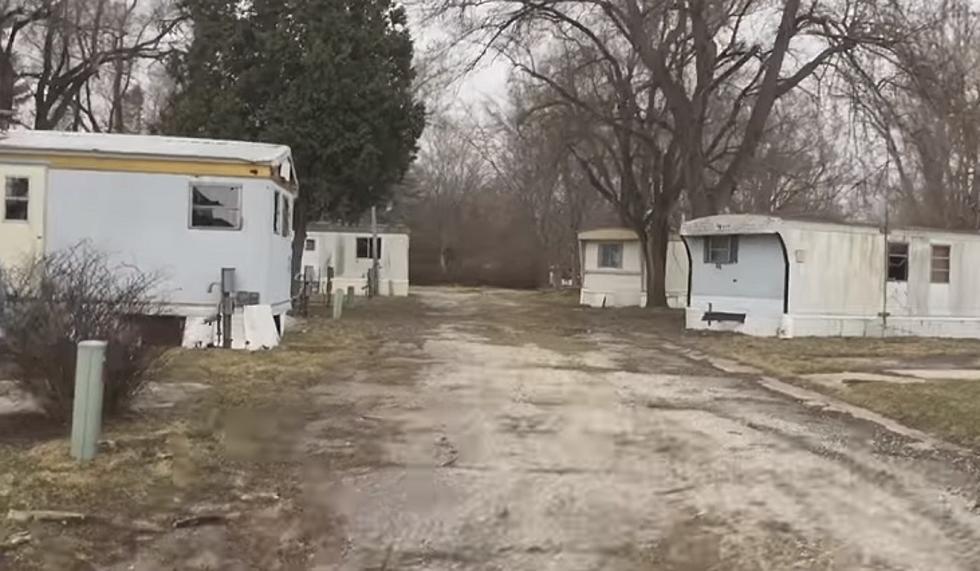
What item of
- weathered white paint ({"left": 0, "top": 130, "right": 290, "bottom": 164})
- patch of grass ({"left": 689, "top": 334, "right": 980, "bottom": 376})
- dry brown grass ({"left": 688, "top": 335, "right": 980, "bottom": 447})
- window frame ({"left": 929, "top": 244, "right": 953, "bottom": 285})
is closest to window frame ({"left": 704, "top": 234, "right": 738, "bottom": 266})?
patch of grass ({"left": 689, "top": 334, "right": 980, "bottom": 376})

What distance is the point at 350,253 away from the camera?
1554 inches

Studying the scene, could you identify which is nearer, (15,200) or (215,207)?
(15,200)

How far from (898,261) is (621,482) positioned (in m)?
16.5

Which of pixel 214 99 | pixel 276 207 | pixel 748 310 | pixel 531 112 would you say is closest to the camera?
pixel 276 207

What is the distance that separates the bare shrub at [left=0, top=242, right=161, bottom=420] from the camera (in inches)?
→ 313

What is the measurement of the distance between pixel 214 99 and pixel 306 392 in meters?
14.8

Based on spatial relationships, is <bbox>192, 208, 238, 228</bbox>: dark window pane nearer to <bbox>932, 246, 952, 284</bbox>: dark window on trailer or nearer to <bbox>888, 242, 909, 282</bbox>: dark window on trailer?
<bbox>888, 242, 909, 282</bbox>: dark window on trailer

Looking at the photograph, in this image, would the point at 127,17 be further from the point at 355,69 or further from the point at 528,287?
the point at 528,287

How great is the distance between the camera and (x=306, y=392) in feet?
37.0

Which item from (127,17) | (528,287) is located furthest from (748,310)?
(528,287)

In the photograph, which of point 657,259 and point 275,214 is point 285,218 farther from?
point 657,259

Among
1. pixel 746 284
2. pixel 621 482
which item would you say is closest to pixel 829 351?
pixel 746 284

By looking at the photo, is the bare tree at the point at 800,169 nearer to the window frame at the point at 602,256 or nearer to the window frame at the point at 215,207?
the window frame at the point at 602,256

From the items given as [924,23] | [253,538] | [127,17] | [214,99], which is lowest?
[253,538]
